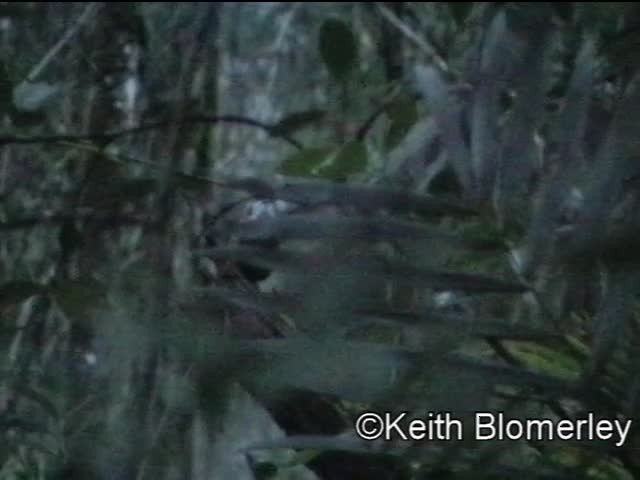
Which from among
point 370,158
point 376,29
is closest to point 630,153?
point 370,158

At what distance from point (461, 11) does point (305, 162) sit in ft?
1.56

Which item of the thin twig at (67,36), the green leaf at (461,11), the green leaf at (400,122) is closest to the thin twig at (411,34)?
the green leaf at (461,11)

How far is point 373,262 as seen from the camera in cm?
67

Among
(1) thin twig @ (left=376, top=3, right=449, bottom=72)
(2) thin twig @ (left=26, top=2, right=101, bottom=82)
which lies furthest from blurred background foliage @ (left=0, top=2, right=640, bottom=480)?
(1) thin twig @ (left=376, top=3, right=449, bottom=72)

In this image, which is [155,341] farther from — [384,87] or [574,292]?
[384,87]

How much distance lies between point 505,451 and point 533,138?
16 cm

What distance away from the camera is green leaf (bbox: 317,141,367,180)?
1027 mm

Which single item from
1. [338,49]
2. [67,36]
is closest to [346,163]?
[338,49]

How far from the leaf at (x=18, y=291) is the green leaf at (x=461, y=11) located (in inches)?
24.3

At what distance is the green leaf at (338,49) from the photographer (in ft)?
3.73

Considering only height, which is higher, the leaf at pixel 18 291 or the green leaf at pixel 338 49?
the green leaf at pixel 338 49

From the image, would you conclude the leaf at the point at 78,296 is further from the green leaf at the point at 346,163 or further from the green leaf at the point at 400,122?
the green leaf at the point at 400,122

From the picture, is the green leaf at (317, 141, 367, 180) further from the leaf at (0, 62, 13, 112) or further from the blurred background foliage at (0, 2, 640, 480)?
the leaf at (0, 62, 13, 112)

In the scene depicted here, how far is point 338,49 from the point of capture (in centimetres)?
114
